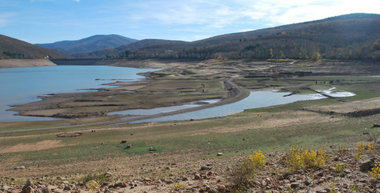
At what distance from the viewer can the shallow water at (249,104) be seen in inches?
1375

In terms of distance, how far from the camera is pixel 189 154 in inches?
697

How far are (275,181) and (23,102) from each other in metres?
47.1

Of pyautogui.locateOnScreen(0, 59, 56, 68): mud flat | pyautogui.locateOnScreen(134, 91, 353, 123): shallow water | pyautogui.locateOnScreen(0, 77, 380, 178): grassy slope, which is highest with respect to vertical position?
pyautogui.locateOnScreen(0, 59, 56, 68): mud flat

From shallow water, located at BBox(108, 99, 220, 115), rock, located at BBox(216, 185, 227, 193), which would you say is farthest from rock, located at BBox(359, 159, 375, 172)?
shallow water, located at BBox(108, 99, 220, 115)

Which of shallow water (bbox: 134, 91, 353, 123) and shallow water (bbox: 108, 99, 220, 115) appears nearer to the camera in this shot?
shallow water (bbox: 134, 91, 353, 123)

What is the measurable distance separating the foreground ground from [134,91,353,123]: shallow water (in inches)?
255

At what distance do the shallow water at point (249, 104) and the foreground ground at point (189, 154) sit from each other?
6477 mm

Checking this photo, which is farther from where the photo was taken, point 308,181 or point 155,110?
point 155,110

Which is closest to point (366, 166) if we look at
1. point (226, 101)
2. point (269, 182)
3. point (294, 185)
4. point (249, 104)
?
point (294, 185)

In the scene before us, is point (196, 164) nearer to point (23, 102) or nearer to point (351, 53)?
point (23, 102)

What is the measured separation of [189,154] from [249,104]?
2673cm

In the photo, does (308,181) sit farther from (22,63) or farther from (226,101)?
(22,63)

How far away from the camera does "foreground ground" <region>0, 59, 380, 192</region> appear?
9.62 meters

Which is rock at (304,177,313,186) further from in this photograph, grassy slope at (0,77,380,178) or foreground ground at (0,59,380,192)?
grassy slope at (0,77,380,178)
